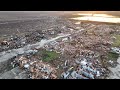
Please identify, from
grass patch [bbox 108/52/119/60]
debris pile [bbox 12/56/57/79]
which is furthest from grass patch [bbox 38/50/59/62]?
grass patch [bbox 108/52/119/60]

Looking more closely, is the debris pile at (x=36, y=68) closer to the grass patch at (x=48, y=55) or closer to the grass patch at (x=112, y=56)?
the grass patch at (x=48, y=55)

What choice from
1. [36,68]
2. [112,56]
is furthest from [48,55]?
[112,56]

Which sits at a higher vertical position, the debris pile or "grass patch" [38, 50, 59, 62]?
"grass patch" [38, 50, 59, 62]

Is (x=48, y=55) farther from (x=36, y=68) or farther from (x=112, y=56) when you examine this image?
(x=112, y=56)

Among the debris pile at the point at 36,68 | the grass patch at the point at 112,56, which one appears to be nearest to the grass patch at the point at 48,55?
the debris pile at the point at 36,68

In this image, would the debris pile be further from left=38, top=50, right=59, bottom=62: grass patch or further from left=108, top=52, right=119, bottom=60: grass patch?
left=108, top=52, right=119, bottom=60: grass patch

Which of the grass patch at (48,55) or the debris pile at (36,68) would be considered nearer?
the debris pile at (36,68)
